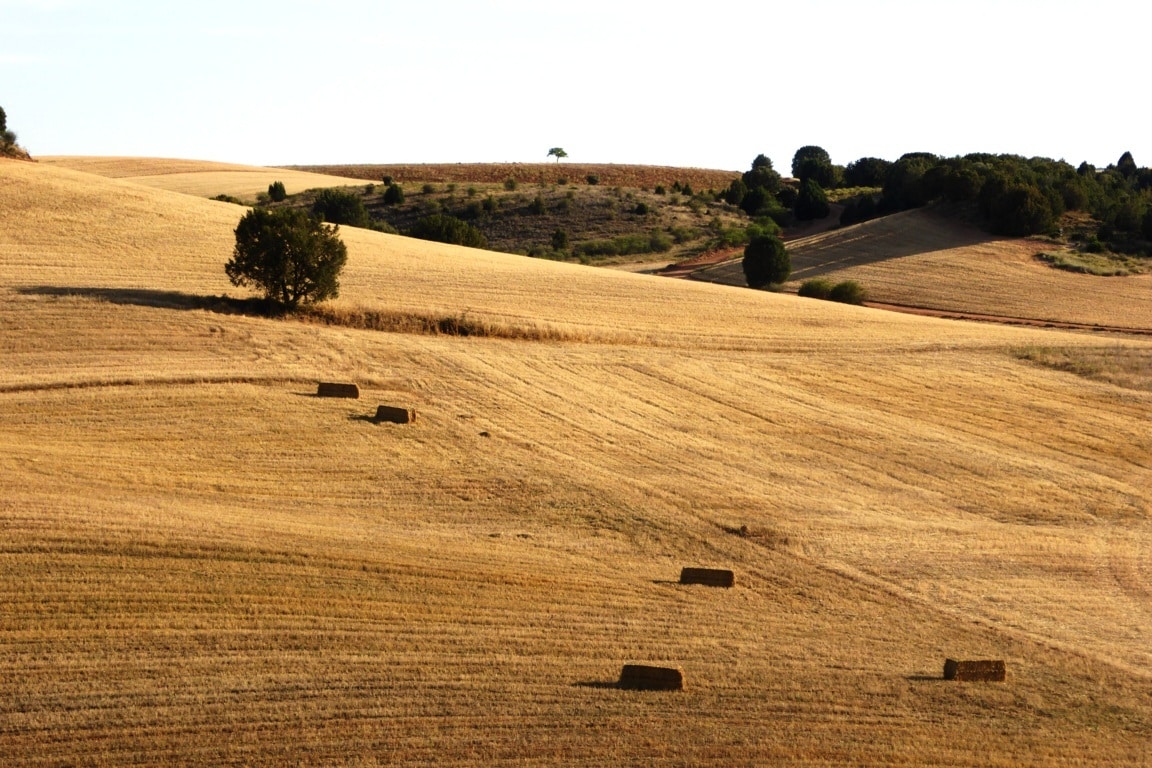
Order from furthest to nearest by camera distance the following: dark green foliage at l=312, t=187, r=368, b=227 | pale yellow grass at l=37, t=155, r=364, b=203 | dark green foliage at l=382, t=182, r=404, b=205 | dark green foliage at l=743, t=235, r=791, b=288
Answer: dark green foliage at l=382, t=182, r=404, b=205
pale yellow grass at l=37, t=155, r=364, b=203
dark green foliage at l=312, t=187, r=368, b=227
dark green foliage at l=743, t=235, r=791, b=288

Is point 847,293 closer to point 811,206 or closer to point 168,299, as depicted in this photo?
point 168,299

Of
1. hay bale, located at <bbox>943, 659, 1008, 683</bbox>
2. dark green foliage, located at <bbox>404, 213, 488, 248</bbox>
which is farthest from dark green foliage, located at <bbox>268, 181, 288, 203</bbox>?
hay bale, located at <bbox>943, 659, 1008, 683</bbox>

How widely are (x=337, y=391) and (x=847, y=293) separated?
37.1m

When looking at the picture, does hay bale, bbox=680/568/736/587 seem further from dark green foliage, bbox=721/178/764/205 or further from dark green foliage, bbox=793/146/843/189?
dark green foliage, bbox=793/146/843/189

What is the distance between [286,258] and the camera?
39.1m

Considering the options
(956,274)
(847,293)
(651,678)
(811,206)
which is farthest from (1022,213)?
(651,678)

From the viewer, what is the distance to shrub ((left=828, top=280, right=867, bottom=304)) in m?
63.8

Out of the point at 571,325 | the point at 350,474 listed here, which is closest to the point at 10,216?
the point at 571,325

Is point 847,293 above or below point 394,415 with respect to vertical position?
below

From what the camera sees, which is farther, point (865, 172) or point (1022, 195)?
point (865, 172)

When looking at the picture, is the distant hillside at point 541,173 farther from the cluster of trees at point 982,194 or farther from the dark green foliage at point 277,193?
the dark green foliage at point 277,193

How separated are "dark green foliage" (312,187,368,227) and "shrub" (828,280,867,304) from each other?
31.0 meters

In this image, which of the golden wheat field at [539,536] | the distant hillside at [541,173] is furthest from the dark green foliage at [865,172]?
the golden wheat field at [539,536]

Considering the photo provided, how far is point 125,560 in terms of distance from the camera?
1997cm
